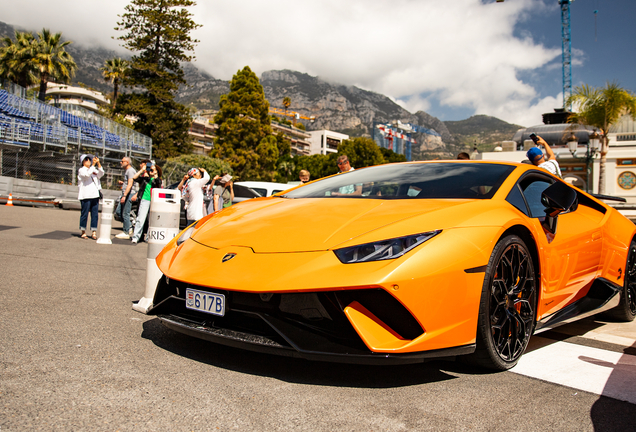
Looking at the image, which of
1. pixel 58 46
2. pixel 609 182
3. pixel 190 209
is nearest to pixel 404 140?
pixel 609 182

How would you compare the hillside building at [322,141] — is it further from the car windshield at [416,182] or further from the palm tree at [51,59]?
the car windshield at [416,182]

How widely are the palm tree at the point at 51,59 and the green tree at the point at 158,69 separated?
877 centimetres

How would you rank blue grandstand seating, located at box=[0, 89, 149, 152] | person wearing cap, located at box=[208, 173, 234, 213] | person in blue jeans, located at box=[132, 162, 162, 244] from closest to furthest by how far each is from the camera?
1. person in blue jeans, located at box=[132, 162, 162, 244]
2. person wearing cap, located at box=[208, 173, 234, 213]
3. blue grandstand seating, located at box=[0, 89, 149, 152]

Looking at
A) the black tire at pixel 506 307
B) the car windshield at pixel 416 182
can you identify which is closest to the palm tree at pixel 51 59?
the car windshield at pixel 416 182

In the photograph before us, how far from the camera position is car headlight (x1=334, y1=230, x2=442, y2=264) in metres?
2.29

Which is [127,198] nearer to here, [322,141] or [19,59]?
[19,59]

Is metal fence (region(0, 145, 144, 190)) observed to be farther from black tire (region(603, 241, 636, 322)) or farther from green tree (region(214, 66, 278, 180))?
black tire (region(603, 241, 636, 322))

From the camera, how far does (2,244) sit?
22.7ft

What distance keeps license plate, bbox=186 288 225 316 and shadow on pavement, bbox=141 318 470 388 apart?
0.31 metres

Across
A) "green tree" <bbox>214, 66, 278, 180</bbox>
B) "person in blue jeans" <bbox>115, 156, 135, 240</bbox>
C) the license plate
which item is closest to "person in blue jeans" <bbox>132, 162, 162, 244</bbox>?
"person in blue jeans" <bbox>115, 156, 135, 240</bbox>

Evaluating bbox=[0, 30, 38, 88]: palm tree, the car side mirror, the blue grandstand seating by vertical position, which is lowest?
the car side mirror

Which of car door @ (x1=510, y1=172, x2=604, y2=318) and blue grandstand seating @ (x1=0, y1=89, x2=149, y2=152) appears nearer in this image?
car door @ (x1=510, y1=172, x2=604, y2=318)

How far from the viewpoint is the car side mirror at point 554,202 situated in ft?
10.1

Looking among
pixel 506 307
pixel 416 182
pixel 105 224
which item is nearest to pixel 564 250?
pixel 506 307
